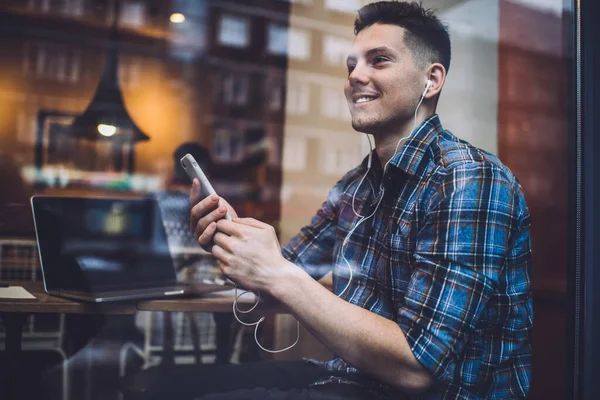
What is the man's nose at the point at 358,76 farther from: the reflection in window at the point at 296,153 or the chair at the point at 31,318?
the chair at the point at 31,318

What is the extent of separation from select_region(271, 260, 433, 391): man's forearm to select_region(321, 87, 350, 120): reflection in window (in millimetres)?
510

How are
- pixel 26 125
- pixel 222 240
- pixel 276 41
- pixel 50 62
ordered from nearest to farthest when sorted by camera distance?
pixel 222 240
pixel 276 41
pixel 26 125
pixel 50 62

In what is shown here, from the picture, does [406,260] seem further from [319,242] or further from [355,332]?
[319,242]

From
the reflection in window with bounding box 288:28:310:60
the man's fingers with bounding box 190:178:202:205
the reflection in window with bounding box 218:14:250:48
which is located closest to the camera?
the man's fingers with bounding box 190:178:202:205

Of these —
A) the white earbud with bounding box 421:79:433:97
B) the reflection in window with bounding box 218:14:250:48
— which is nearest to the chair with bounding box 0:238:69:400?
the white earbud with bounding box 421:79:433:97

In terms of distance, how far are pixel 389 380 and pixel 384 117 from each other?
58cm

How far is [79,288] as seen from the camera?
132 cm

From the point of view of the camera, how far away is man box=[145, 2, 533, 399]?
949 mm

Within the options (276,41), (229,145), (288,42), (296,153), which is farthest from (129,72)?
(296,153)

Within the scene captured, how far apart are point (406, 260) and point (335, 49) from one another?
0.66 metres

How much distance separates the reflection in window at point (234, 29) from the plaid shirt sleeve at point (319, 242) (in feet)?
3.61

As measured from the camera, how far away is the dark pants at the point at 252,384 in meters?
1.12

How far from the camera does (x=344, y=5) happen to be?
4.66 feet

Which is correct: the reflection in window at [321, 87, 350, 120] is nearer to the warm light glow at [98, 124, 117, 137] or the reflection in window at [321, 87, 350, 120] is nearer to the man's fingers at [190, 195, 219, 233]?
the man's fingers at [190, 195, 219, 233]
